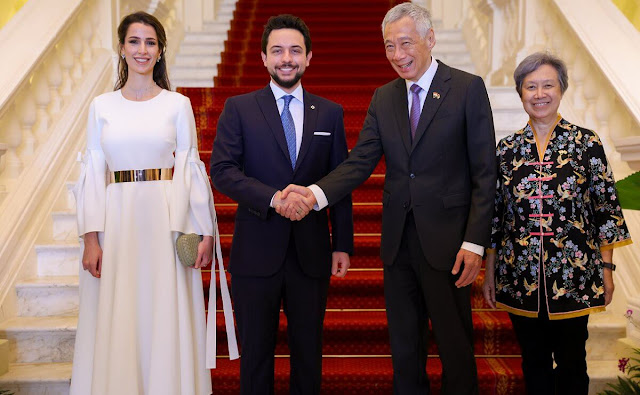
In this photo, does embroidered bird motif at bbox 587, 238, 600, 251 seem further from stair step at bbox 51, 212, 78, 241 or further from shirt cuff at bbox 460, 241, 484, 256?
stair step at bbox 51, 212, 78, 241

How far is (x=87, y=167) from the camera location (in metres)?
2.32

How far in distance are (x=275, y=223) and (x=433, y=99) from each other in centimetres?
72

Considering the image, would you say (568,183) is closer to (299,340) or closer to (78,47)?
(299,340)

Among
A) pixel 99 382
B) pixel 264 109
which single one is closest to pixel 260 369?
pixel 99 382

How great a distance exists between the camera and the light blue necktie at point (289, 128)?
2303 mm

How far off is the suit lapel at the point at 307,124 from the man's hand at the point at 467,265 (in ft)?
2.18

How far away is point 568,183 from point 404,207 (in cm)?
58

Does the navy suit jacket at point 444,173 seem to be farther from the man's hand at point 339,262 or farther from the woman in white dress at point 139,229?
the woman in white dress at point 139,229

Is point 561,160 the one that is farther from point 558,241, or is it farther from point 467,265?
point 467,265

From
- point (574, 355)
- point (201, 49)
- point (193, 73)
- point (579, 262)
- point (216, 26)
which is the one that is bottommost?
point (574, 355)

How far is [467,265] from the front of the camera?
2.10 metres

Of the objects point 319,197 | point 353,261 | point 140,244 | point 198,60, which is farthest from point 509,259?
point 198,60

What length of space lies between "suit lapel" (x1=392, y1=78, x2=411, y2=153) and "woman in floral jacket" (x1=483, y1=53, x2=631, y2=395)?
40 centimetres

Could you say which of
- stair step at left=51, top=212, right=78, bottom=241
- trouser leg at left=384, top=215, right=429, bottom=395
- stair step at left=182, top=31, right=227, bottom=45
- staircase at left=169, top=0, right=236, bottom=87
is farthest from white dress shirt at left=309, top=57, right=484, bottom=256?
stair step at left=182, top=31, right=227, bottom=45
